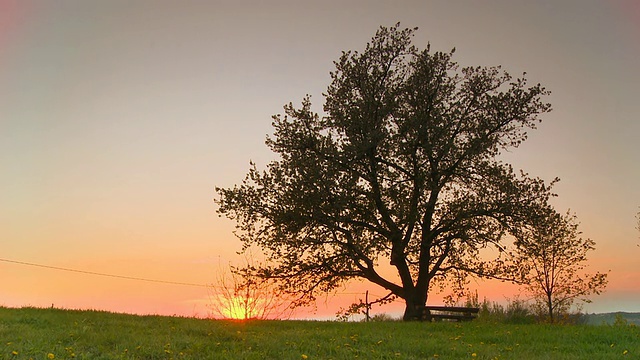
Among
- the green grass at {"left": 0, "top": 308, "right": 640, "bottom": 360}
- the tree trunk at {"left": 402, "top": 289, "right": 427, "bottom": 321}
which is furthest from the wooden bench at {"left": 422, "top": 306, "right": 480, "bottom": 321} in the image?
the green grass at {"left": 0, "top": 308, "right": 640, "bottom": 360}

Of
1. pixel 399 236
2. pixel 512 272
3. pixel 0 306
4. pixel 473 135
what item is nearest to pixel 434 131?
pixel 473 135

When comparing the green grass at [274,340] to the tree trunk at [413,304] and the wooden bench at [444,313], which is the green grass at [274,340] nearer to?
the wooden bench at [444,313]

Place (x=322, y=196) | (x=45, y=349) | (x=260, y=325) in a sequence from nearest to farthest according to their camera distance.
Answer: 1. (x=45, y=349)
2. (x=260, y=325)
3. (x=322, y=196)

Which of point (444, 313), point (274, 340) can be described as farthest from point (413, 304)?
point (274, 340)

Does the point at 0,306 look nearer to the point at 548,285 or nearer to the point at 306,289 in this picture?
the point at 306,289

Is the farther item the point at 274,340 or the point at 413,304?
the point at 413,304

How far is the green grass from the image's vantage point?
524 inches

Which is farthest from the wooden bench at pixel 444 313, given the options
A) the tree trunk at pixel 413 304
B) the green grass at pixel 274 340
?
the green grass at pixel 274 340

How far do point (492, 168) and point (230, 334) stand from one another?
14872 mm

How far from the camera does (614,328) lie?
795 inches

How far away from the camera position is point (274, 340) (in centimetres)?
1516

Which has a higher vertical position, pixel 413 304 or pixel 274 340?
pixel 413 304

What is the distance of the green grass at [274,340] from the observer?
13.3 m

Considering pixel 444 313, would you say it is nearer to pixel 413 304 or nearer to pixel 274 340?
pixel 413 304
